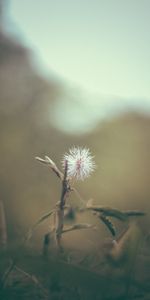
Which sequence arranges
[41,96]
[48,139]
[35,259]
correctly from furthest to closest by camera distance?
[41,96]
[48,139]
[35,259]

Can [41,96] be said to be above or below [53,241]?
above

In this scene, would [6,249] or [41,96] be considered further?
[41,96]

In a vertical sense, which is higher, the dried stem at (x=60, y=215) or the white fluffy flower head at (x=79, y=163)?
the white fluffy flower head at (x=79, y=163)

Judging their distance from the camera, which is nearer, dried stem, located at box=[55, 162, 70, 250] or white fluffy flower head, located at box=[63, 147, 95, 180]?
dried stem, located at box=[55, 162, 70, 250]

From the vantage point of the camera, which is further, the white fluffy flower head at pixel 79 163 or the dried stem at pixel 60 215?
the white fluffy flower head at pixel 79 163

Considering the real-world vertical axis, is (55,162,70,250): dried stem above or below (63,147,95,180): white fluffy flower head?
below

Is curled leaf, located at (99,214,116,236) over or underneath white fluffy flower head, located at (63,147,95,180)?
underneath

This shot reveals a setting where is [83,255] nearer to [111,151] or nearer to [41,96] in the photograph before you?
[111,151]

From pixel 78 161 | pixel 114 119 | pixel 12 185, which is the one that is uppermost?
pixel 114 119

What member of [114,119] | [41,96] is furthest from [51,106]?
[114,119]
